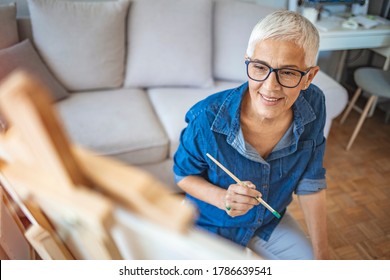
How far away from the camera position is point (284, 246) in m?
0.97

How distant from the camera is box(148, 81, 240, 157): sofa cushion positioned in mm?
1504

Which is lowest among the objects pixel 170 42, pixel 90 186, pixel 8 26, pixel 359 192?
pixel 359 192

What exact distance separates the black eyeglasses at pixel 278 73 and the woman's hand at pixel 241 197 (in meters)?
0.24

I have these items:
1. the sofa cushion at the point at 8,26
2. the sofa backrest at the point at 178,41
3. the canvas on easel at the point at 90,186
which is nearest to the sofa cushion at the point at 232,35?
the sofa backrest at the point at 178,41

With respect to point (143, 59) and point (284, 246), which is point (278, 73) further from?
point (143, 59)

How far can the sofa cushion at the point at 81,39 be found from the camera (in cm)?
160

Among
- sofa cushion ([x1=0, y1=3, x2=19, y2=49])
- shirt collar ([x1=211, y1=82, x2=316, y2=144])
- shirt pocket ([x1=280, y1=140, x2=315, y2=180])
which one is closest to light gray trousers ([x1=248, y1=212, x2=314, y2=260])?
shirt pocket ([x1=280, y1=140, x2=315, y2=180])

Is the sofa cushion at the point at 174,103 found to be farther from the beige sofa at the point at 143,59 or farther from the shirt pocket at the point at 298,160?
the shirt pocket at the point at 298,160

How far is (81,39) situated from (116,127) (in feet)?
1.72

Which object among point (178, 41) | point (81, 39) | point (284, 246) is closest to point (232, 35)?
point (178, 41)

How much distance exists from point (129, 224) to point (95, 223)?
3 centimetres

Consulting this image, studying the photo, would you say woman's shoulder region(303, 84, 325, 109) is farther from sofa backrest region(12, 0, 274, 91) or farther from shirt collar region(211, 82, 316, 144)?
sofa backrest region(12, 0, 274, 91)

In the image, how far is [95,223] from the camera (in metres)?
0.26
